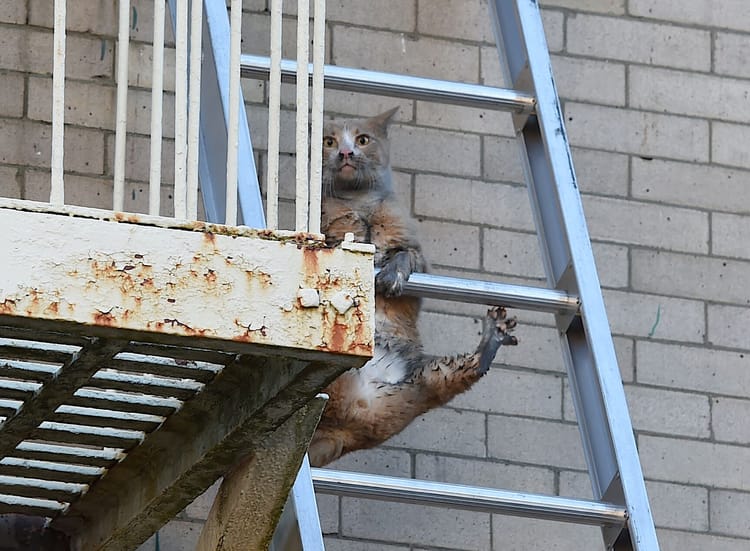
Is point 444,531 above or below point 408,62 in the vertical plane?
below

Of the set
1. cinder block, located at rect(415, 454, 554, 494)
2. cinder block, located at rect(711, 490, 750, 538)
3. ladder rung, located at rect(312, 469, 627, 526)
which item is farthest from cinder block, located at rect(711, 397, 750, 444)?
ladder rung, located at rect(312, 469, 627, 526)

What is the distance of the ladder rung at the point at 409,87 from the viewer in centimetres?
345

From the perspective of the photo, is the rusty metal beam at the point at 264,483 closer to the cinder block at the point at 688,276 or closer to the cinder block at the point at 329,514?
the cinder block at the point at 329,514

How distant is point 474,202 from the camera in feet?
18.6

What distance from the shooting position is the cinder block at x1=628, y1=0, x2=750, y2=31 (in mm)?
6062

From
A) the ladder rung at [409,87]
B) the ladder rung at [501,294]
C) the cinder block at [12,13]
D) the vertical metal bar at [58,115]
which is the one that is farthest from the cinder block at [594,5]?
the vertical metal bar at [58,115]

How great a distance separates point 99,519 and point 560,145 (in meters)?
1.27

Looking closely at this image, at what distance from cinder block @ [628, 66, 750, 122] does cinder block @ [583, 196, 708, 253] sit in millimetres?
393

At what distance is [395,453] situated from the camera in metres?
5.33

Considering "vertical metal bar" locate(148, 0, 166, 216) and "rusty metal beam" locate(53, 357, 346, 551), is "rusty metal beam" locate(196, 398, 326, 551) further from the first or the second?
"vertical metal bar" locate(148, 0, 166, 216)

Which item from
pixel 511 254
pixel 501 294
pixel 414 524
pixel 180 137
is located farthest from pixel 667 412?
pixel 180 137

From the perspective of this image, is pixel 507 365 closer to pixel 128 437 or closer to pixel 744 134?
pixel 744 134

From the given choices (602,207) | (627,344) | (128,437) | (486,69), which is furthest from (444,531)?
(128,437)

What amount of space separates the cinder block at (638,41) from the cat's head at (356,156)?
1.03 metres
